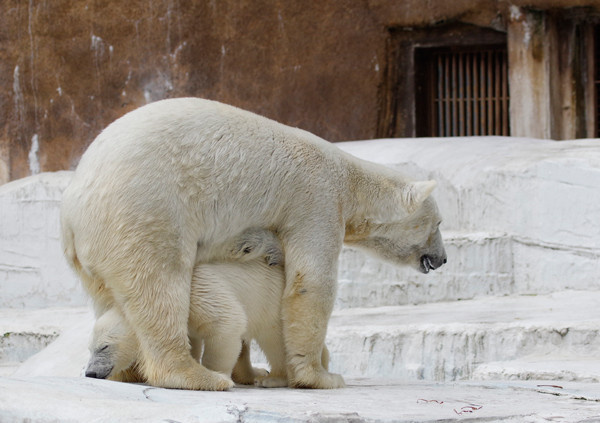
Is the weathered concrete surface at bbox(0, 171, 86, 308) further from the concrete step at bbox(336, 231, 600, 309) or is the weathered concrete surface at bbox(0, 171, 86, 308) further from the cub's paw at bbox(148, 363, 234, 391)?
the cub's paw at bbox(148, 363, 234, 391)

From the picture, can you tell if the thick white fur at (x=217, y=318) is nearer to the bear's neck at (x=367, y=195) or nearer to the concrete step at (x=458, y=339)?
the bear's neck at (x=367, y=195)

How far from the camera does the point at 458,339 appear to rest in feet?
23.0

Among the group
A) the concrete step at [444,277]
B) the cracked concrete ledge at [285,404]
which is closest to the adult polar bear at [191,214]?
the cracked concrete ledge at [285,404]

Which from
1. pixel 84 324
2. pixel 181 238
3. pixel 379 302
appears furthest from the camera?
pixel 379 302

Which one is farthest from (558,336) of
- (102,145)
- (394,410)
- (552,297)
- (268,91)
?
(268,91)

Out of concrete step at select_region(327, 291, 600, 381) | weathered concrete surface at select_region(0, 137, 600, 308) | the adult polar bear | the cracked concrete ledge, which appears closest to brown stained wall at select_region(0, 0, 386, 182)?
weathered concrete surface at select_region(0, 137, 600, 308)

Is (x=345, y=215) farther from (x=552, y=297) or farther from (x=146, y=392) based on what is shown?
(x=552, y=297)

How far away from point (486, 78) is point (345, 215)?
715 cm

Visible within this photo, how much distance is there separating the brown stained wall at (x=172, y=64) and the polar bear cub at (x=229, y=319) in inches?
255

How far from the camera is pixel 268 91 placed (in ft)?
37.8

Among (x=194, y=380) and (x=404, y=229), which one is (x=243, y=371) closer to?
(x=194, y=380)

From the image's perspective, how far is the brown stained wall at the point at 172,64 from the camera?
37.4 ft

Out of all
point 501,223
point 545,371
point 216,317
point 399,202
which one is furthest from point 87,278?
point 501,223

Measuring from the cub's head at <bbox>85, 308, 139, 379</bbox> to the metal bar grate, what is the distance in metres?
7.84
